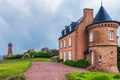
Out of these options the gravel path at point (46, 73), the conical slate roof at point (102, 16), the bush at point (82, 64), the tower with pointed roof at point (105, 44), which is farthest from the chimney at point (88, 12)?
the gravel path at point (46, 73)

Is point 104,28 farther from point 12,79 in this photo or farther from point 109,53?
point 12,79

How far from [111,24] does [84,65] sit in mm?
8836

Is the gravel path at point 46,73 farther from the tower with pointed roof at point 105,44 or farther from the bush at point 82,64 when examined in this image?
the bush at point 82,64

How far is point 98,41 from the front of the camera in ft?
129

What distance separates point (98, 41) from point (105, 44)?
1273mm

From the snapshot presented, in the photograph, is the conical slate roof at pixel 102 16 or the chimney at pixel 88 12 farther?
the chimney at pixel 88 12

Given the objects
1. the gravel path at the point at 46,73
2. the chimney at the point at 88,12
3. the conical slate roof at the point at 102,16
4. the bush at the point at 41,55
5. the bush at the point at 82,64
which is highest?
the chimney at the point at 88,12

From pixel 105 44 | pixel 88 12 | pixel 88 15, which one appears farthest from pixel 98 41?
pixel 88 12

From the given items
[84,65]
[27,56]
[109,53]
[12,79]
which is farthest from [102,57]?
[27,56]

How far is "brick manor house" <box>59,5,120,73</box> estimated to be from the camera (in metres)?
38.8

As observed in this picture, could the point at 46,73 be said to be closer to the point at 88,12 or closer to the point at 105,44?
the point at 105,44

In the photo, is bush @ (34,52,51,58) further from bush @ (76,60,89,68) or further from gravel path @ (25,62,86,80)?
gravel path @ (25,62,86,80)

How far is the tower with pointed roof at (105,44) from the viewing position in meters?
38.7

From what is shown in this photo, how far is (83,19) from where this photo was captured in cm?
4500
